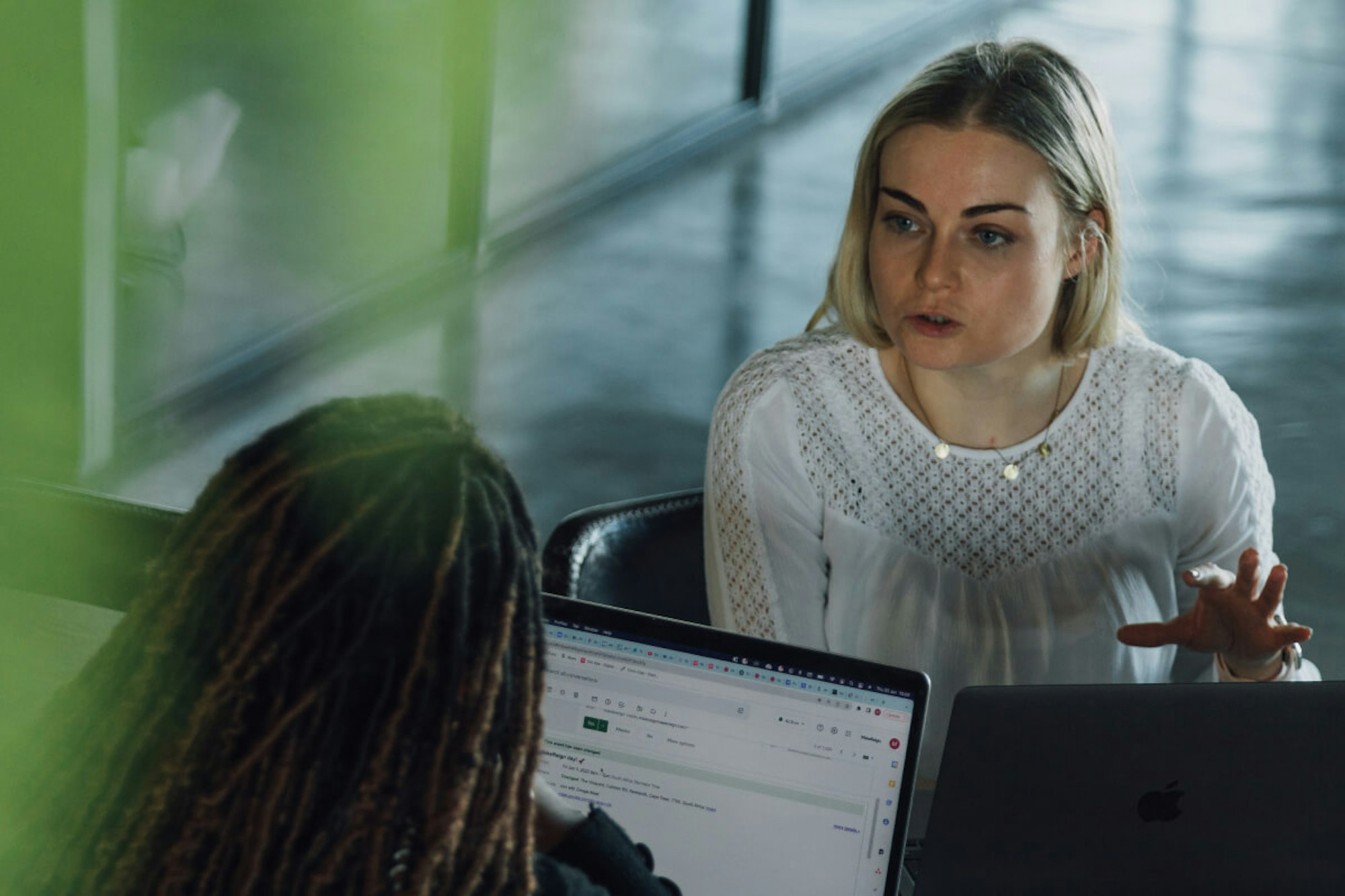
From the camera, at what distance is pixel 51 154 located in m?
0.17

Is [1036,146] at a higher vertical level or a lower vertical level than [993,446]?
higher

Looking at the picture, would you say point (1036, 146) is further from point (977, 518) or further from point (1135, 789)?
point (1135, 789)

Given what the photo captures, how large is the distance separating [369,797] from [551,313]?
3.98 metres

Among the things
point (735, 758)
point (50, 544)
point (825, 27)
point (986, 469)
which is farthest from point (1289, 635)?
point (825, 27)

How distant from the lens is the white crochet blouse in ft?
5.73

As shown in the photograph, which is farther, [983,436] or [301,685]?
[983,436]

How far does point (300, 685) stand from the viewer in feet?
1.88

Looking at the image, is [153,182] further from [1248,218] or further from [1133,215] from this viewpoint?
[1248,218]

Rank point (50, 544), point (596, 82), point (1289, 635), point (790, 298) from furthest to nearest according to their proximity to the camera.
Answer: point (596, 82)
point (790, 298)
point (1289, 635)
point (50, 544)

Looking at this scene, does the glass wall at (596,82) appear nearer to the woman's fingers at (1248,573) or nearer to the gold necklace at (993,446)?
the gold necklace at (993,446)

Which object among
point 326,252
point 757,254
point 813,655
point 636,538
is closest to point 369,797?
A: point 326,252

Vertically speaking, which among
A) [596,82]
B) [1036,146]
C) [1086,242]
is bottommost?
[1086,242]

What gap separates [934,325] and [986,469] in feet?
0.79

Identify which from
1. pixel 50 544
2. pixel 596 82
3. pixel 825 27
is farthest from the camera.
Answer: pixel 825 27
